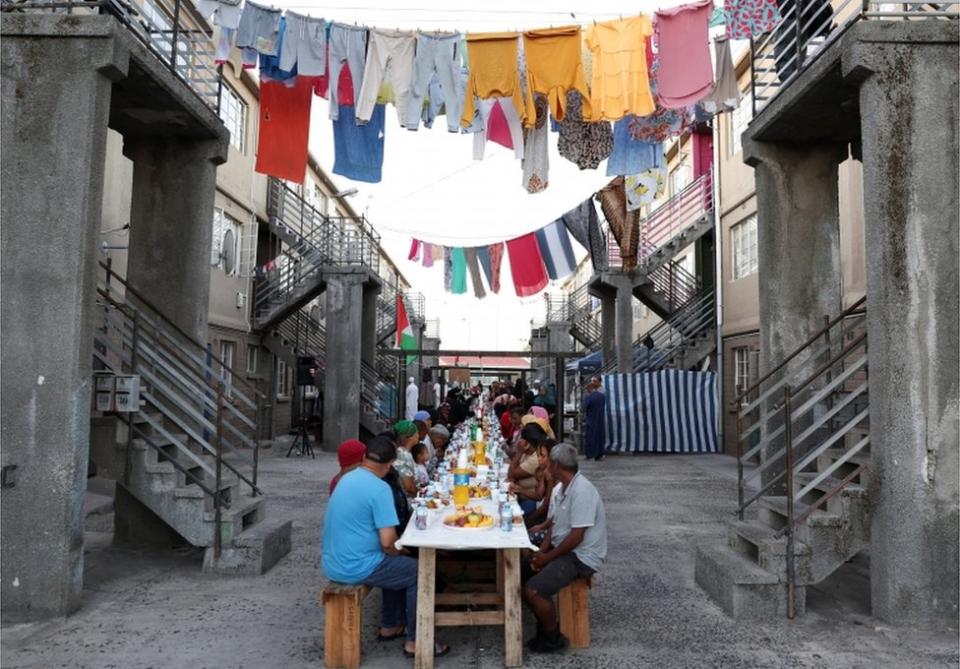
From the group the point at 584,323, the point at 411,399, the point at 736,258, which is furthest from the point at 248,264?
the point at 584,323

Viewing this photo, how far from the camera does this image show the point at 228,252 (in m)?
17.4

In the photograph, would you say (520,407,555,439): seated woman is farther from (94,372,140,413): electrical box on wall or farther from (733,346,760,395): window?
(733,346,760,395): window

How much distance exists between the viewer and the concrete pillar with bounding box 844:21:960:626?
530 cm

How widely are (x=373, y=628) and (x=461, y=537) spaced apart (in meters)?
1.31

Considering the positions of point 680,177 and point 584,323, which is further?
point 584,323

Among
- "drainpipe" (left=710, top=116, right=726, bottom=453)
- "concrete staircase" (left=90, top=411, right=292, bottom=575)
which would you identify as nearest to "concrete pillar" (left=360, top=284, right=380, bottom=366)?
"drainpipe" (left=710, top=116, right=726, bottom=453)

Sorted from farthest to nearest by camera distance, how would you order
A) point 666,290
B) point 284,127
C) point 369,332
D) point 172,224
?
1. point 369,332
2. point 666,290
3. point 284,127
4. point 172,224

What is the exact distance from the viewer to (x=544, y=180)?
409 inches

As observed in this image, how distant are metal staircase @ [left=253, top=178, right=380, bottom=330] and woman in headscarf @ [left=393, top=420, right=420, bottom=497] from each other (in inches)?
406

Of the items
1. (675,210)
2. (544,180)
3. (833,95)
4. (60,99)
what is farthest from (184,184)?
(675,210)

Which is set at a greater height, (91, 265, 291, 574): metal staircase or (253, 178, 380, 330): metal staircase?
(253, 178, 380, 330): metal staircase

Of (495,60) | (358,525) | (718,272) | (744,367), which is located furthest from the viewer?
(718,272)

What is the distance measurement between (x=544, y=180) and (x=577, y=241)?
736 cm

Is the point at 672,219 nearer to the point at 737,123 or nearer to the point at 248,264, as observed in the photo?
the point at 737,123
